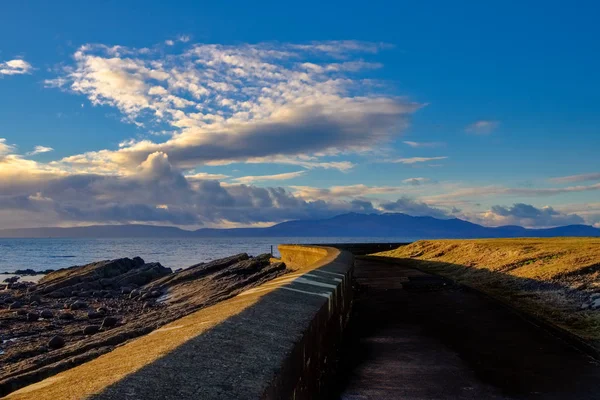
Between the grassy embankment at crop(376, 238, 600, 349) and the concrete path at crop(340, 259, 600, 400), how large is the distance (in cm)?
90

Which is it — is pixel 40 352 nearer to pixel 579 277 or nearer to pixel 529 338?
pixel 529 338

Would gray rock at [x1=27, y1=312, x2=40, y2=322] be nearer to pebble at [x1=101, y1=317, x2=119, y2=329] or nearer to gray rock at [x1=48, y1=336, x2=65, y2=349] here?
pebble at [x1=101, y1=317, x2=119, y2=329]

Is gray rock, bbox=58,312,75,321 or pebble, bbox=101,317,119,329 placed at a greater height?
pebble, bbox=101,317,119,329

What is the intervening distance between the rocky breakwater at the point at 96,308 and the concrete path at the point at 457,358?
4601 mm

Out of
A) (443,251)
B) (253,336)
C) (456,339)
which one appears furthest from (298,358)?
(443,251)

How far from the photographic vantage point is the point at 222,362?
356 cm

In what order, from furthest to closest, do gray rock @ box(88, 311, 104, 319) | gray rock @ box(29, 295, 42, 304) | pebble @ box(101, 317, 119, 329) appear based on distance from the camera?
gray rock @ box(29, 295, 42, 304) < gray rock @ box(88, 311, 104, 319) < pebble @ box(101, 317, 119, 329)

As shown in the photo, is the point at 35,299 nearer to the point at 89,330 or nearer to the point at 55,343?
the point at 89,330

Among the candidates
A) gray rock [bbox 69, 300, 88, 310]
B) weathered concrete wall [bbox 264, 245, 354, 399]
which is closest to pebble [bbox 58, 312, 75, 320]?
gray rock [bbox 69, 300, 88, 310]

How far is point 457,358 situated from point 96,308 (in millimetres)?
20816

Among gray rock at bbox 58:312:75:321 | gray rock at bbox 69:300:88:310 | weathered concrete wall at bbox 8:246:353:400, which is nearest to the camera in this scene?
weathered concrete wall at bbox 8:246:353:400

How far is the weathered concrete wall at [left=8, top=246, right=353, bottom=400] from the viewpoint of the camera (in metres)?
2.98

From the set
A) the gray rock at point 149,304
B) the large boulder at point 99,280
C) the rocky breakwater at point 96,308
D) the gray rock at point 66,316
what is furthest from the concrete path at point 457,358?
the large boulder at point 99,280

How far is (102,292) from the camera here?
3288 cm
